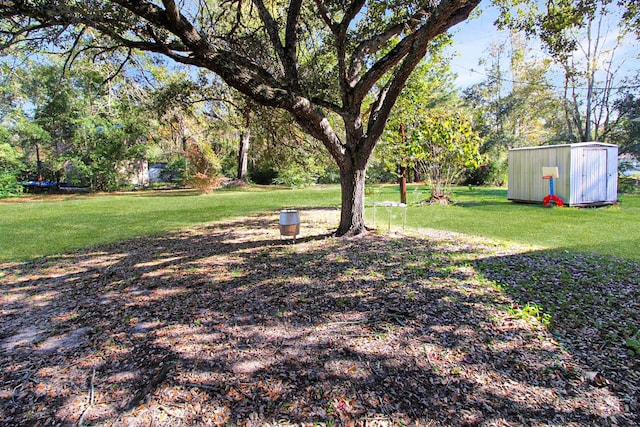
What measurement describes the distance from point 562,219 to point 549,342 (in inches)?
306

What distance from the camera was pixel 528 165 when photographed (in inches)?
496

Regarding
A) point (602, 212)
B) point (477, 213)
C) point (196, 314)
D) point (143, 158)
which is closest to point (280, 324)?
point (196, 314)

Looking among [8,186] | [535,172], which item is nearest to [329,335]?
[535,172]

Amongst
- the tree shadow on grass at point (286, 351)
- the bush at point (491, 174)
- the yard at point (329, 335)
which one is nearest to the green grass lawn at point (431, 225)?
the yard at point (329, 335)

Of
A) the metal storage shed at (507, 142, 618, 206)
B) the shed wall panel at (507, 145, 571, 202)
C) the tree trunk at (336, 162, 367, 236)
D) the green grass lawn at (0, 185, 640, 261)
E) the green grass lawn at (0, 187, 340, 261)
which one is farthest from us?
the shed wall panel at (507, 145, 571, 202)

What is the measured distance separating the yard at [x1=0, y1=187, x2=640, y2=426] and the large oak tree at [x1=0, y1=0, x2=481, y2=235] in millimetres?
2126

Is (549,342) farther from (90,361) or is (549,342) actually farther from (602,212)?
(602,212)

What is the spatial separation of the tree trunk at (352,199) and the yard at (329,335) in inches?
22.9

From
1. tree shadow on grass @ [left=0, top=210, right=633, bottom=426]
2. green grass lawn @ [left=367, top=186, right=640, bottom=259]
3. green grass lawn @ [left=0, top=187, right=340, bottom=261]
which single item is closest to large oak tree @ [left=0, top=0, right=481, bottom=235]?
tree shadow on grass @ [left=0, top=210, right=633, bottom=426]

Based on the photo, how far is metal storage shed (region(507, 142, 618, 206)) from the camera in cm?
1131

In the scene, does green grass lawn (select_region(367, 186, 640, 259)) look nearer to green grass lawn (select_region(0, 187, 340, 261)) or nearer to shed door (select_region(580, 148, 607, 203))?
shed door (select_region(580, 148, 607, 203))

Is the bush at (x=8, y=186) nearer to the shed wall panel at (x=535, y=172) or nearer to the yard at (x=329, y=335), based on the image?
the yard at (x=329, y=335)

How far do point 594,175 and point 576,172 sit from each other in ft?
3.01

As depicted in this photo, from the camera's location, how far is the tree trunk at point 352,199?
6.63 m
